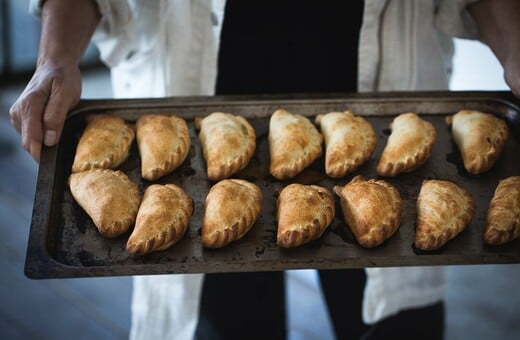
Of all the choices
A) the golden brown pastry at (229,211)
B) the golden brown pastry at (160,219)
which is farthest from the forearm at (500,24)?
the golden brown pastry at (160,219)

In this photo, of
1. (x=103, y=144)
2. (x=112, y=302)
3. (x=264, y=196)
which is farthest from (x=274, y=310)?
(x=112, y=302)

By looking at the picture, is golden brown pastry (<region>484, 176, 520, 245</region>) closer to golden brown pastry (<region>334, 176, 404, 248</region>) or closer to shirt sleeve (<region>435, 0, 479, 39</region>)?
golden brown pastry (<region>334, 176, 404, 248</region>)

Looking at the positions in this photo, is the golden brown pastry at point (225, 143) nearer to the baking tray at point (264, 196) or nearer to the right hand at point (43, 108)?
the baking tray at point (264, 196)

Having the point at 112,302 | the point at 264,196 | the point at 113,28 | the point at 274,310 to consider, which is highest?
the point at 113,28

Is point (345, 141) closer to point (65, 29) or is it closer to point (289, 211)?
point (289, 211)

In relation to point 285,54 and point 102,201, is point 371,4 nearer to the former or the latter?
point 285,54

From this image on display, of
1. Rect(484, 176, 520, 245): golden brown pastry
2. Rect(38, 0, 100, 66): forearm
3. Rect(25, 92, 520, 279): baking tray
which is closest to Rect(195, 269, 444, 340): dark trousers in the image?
Rect(25, 92, 520, 279): baking tray
